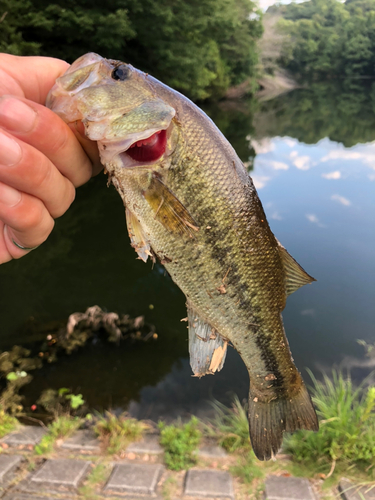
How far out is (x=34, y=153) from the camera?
1568 millimetres

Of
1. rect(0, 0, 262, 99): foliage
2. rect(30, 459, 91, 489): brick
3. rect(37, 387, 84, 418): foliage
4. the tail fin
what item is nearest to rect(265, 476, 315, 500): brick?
the tail fin

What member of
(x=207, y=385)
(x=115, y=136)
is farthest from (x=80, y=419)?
(x=115, y=136)

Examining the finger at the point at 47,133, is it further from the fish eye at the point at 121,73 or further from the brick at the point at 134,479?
the brick at the point at 134,479

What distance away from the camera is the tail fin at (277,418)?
2168 mm

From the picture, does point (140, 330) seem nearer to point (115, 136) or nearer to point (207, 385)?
point (207, 385)

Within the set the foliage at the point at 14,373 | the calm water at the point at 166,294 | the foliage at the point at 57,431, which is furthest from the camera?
the calm water at the point at 166,294

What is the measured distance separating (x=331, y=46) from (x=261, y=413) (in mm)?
88427

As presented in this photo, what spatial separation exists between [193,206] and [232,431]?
10.8 ft

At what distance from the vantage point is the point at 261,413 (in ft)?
7.27

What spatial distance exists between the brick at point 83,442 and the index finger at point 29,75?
11.7 ft

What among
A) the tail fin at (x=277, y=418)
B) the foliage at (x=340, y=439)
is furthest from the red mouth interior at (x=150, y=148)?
the foliage at (x=340, y=439)

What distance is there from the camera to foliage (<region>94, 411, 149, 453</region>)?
3733 mm

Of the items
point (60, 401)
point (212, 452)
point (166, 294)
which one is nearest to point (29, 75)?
point (212, 452)

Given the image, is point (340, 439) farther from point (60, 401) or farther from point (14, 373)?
point (14, 373)
